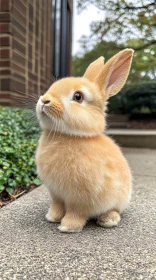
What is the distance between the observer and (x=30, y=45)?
161 inches

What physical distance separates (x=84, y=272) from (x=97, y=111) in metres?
0.65

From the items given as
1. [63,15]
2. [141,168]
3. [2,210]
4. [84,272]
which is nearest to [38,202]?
[2,210]

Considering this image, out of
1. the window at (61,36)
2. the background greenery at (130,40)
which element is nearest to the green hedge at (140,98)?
the background greenery at (130,40)

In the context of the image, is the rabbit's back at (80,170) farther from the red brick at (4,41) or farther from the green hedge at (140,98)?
the green hedge at (140,98)

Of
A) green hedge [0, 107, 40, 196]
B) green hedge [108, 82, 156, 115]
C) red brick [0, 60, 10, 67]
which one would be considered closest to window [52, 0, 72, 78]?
red brick [0, 60, 10, 67]

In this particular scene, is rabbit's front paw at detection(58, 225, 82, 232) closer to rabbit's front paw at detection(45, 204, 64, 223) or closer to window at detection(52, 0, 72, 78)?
rabbit's front paw at detection(45, 204, 64, 223)

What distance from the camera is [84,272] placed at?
3.09ft

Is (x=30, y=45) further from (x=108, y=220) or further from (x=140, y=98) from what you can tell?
(x=140, y=98)

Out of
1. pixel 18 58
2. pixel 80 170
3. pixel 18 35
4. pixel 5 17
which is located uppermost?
pixel 5 17

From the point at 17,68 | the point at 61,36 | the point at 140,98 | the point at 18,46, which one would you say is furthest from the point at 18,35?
the point at 140,98

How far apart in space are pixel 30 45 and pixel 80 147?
3.30 metres

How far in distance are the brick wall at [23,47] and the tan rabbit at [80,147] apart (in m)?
1.58

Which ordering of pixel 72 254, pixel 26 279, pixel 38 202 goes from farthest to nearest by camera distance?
pixel 38 202
pixel 72 254
pixel 26 279

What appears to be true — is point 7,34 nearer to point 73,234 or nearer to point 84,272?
point 73,234
